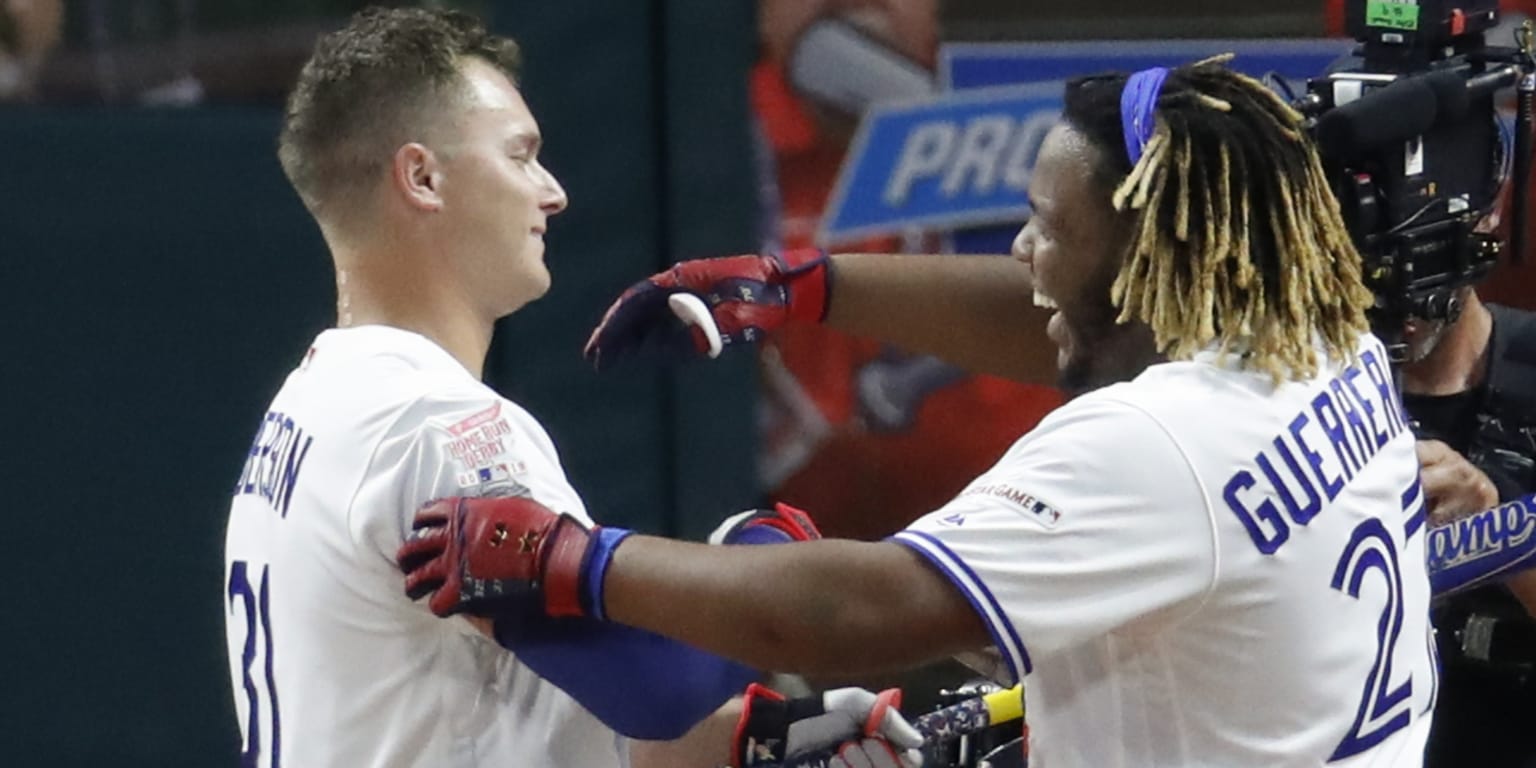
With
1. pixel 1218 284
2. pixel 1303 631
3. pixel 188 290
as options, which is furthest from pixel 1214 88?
pixel 188 290

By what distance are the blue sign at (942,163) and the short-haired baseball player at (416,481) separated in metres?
2.18

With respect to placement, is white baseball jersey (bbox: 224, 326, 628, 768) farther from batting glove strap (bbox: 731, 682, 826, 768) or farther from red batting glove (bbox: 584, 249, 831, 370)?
red batting glove (bbox: 584, 249, 831, 370)

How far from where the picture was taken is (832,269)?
332 cm

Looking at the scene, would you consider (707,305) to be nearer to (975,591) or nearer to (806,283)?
(806,283)

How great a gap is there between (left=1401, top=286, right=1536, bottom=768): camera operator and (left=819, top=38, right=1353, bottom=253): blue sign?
57.6 inches

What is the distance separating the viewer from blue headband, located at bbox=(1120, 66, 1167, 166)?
242 centimetres

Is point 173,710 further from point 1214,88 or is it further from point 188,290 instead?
point 1214,88

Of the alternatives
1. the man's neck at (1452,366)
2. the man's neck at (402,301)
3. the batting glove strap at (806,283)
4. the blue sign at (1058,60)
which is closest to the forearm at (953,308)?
the batting glove strap at (806,283)

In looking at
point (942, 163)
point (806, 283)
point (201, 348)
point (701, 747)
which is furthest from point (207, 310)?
point (701, 747)

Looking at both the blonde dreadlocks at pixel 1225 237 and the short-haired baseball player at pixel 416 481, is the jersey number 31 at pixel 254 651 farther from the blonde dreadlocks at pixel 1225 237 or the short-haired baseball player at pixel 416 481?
the blonde dreadlocks at pixel 1225 237

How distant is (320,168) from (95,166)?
96.2 inches

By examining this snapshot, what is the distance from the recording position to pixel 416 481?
97.4 inches

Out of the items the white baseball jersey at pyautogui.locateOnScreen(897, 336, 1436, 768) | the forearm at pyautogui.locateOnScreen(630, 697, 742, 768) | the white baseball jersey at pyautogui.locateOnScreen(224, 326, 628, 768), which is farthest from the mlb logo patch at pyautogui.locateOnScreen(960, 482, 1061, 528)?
the forearm at pyautogui.locateOnScreen(630, 697, 742, 768)

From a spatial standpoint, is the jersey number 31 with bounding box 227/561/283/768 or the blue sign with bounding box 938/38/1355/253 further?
the blue sign with bounding box 938/38/1355/253
